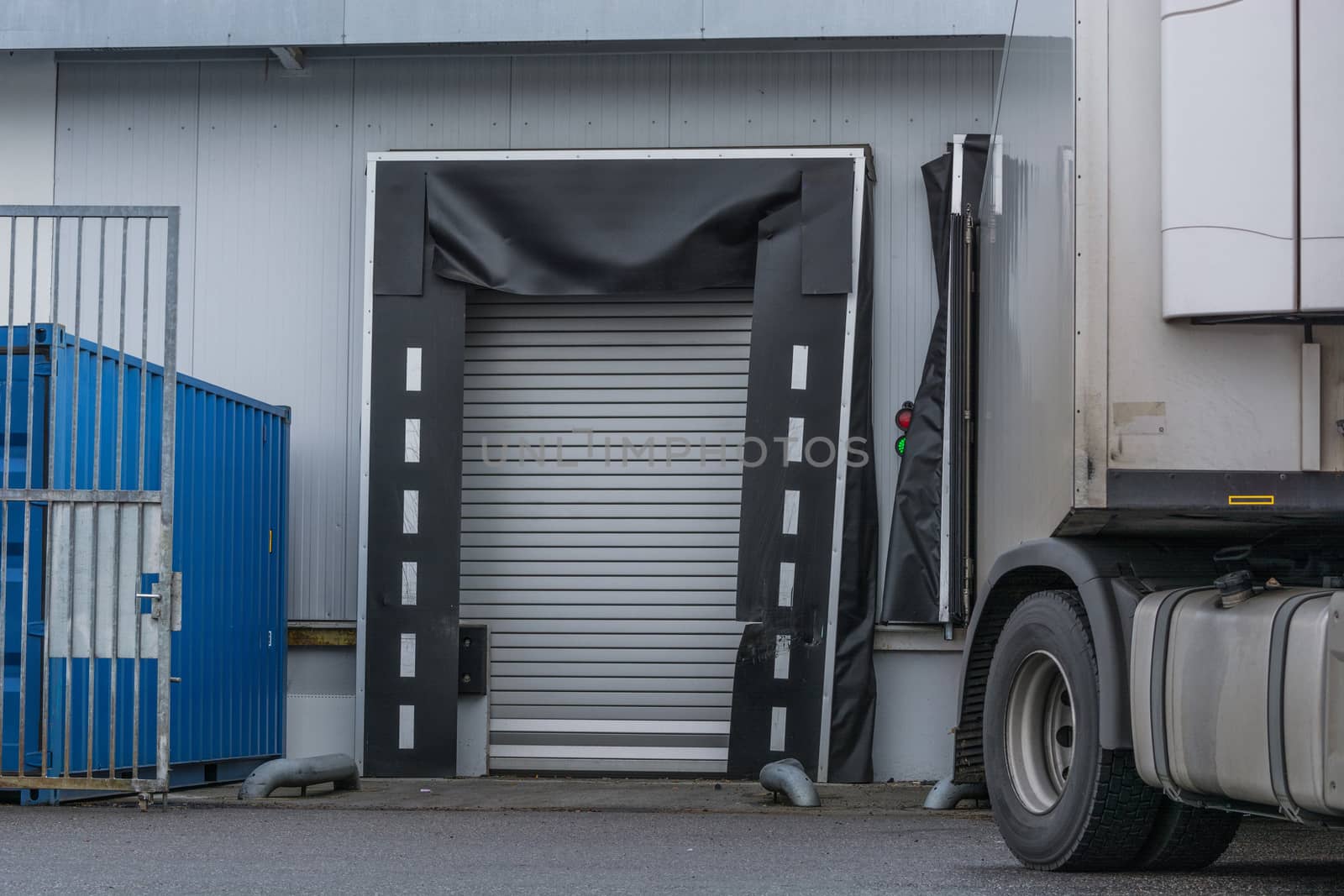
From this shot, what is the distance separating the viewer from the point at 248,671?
9.11 meters

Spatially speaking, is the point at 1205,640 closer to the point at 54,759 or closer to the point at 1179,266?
the point at 1179,266

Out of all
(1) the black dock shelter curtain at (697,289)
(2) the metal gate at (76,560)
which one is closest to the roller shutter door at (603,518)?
(1) the black dock shelter curtain at (697,289)

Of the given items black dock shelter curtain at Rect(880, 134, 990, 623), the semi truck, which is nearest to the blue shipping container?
black dock shelter curtain at Rect(880, 134, 990, 623)

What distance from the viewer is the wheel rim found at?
495 centimetres

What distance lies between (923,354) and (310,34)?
4581mm

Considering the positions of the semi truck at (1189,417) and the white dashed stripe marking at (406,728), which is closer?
the semi truck at (1189,417)

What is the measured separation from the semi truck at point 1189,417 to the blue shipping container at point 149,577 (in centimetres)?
489

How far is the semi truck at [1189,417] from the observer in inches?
157

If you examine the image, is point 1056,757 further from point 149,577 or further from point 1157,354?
point 149,577

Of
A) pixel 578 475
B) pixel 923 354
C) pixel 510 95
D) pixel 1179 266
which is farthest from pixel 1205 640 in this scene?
pixel 510 95

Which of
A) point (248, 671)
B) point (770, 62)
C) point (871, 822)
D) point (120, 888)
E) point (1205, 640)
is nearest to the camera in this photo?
point (1205, 640)

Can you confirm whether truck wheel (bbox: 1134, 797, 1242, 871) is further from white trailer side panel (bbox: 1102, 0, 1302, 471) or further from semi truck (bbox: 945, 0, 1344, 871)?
white trailer side panel (bbox: 1102, 0, 1302, 471)

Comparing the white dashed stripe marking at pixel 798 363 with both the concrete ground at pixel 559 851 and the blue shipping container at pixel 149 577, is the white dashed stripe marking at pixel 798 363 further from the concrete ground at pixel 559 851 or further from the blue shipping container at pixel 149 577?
the blue shipping container at pixel 149 577

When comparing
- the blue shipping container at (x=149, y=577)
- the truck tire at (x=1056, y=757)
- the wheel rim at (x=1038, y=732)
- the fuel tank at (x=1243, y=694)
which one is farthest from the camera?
the blue shipping container at (x=149, y=577)
